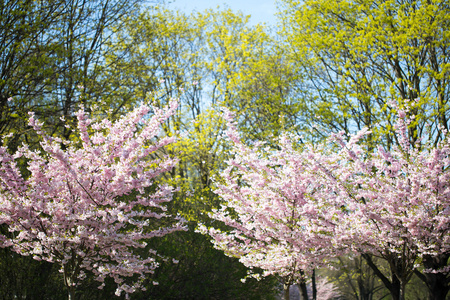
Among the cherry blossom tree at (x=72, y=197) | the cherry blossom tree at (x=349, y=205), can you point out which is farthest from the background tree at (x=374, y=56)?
the cherry blossom tree at (x=72, y=197)

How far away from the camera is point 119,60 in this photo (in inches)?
514

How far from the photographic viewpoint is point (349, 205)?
7.30 meters

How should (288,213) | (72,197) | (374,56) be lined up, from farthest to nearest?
(374,56) < (288,213) < (72,197)

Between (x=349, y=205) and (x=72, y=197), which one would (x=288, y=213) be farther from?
(x=72, y=197)

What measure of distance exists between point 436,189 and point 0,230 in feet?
30.2

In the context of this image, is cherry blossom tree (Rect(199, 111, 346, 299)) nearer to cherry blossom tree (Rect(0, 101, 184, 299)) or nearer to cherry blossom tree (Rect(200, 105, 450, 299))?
cherry blossom tree (Rect(200, 105, 450, 299))

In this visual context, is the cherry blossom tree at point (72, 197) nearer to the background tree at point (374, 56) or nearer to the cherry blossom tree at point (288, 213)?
the cherry blossom tree at point (288, 213)

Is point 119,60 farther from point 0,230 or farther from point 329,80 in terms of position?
point 329,80

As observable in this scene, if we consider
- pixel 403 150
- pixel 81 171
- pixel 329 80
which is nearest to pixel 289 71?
pixel 329 80

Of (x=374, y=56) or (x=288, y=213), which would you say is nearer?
(x=288, y=213)

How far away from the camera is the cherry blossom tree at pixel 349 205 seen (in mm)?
7055

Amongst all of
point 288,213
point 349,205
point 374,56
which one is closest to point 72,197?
point 288,213

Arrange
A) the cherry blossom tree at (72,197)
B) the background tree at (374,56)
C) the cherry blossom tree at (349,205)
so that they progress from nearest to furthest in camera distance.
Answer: the cherry blossom tree at (72,197)
the cherry blossom tree at (349,205)
the background tree at (374,56)

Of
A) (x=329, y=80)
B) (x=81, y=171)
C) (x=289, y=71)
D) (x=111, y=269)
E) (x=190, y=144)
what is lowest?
(x=111, y=269)
